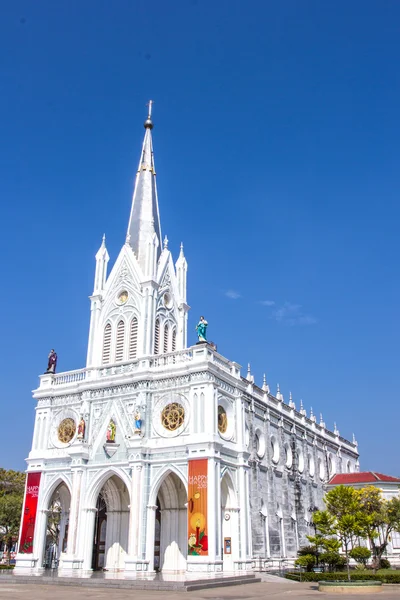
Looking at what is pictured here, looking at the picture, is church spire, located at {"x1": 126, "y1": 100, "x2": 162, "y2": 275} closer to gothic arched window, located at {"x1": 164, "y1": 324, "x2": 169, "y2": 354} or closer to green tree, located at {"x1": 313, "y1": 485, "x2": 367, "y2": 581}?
gothic arched window, located at {"x1": 164, "y1": 324, "x2": 169, "y2": 354}

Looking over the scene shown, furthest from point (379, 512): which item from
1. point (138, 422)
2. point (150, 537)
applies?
point (138, 422)

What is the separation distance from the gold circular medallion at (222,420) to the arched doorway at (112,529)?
7.80 meters

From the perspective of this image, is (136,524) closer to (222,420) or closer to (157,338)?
(222,420)

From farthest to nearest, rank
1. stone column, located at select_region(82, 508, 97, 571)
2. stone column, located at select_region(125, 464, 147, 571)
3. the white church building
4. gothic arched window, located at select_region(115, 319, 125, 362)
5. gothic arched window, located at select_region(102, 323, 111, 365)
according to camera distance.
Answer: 1. gothic arched window, located at select_region(102, 323, 111, 365)
2. gothic arched window, located at select_region(115, 319, 125, 362)
3. stone column, located at select_region(82, 508, 97, 571)
4. the white church building
5. stone column, located at select_region(125, 464, 147, 571)

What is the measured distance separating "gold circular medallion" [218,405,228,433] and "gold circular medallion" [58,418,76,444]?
10075 mm

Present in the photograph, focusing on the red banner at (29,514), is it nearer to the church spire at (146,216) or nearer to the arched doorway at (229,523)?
the arched doorway at (229,523)

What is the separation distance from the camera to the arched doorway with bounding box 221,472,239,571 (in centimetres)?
3075

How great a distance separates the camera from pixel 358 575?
87.8 feet

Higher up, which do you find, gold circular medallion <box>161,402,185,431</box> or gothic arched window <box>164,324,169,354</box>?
gothic arched window <box>164,324,169,354</box>

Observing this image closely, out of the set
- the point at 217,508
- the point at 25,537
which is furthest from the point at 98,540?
the point at 217,508

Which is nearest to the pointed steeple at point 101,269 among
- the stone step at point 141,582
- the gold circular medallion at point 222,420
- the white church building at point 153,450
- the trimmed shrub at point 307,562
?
the white church building at point 153,450

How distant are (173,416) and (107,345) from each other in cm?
855

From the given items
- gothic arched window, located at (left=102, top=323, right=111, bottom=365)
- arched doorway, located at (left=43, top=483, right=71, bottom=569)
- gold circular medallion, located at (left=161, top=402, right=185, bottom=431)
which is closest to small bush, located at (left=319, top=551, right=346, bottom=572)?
gold circular medallion, located at (left=161, top=402, right=185, bottom=431)

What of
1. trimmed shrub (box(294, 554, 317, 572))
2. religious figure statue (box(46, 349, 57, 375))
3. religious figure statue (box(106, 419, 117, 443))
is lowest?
trimmed shrub (box(294, 554, 317, 572))
